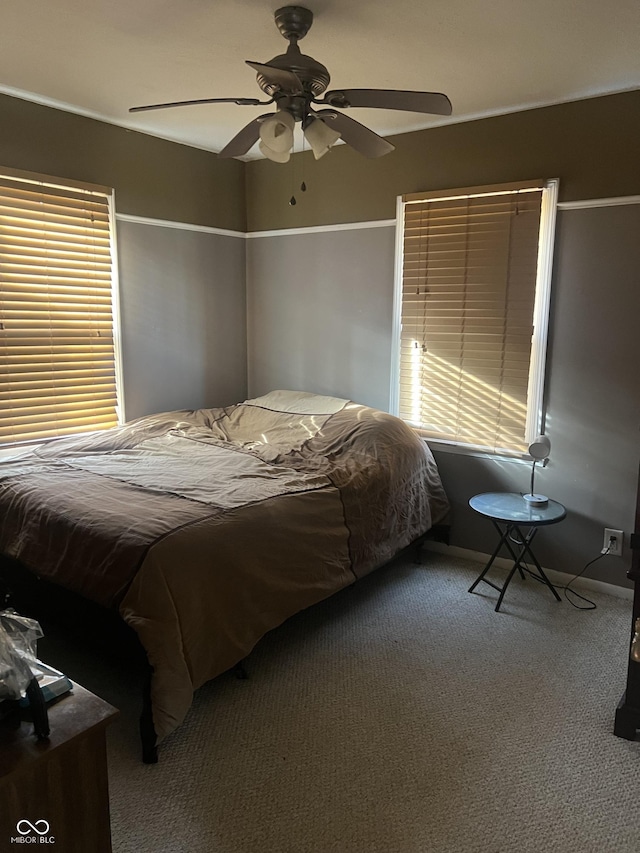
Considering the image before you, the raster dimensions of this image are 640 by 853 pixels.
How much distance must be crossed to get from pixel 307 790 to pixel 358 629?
39.5 inches

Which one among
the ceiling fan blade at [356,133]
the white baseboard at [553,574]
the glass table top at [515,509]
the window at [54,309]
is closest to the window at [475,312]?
the glass table top at [515,509]

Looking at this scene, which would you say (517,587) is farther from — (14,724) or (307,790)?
(14,724)

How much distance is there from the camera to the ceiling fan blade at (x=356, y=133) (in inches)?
89.4

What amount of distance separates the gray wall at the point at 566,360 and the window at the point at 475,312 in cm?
10

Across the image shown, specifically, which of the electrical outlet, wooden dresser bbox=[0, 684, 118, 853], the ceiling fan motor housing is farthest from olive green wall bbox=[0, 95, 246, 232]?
the electrical outlet

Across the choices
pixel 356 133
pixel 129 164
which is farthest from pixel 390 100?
pixel 129 164

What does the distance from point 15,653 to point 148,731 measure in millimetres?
768

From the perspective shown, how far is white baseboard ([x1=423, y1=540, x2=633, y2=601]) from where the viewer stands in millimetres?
3178

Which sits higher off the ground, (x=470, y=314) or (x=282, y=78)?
(x=282, y=78)

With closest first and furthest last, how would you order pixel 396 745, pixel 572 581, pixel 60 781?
pixel 60 781 < pixel 396 745 < pixel 572 581

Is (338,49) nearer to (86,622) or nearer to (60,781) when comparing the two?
(86,622)

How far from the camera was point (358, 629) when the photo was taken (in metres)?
2.82

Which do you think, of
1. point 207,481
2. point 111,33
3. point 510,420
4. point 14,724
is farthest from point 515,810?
point 111,33

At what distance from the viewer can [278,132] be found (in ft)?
7.18
